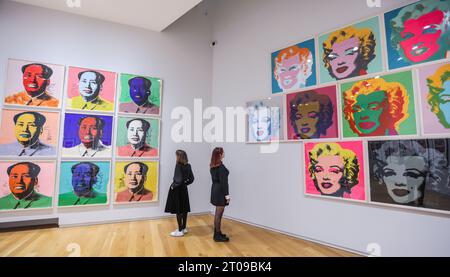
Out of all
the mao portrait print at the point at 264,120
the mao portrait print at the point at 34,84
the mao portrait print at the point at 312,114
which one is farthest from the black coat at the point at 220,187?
the mao portrait print at the point at 34,84

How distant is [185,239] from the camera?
3508 millimetres

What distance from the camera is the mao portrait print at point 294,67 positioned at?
363 centimetres

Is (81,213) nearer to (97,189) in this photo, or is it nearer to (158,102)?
(97,189)

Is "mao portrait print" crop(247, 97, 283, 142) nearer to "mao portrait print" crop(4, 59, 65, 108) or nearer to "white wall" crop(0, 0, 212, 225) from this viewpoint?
"white wall" crop(0, 0, 212, 225)

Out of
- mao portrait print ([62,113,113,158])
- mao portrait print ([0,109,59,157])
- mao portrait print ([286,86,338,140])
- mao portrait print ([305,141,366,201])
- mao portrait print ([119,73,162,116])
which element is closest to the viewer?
mao portrait print ([305,141,366,201])

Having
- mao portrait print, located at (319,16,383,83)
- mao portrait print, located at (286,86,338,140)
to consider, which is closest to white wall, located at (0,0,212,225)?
mao portrait print, located at (286,86,338,140)

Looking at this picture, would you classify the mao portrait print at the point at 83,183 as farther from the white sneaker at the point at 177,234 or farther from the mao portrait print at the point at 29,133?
the white sneaker at the point at 177,234

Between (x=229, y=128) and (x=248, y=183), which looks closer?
(x=248, y=183)

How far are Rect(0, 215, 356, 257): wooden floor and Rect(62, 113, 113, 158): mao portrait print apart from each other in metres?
1.31

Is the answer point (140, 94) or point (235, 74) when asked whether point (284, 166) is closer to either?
point (235, 74)

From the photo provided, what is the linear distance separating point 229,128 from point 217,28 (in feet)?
8.22

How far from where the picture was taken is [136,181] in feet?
15.1

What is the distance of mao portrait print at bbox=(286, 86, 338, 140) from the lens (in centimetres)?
336
